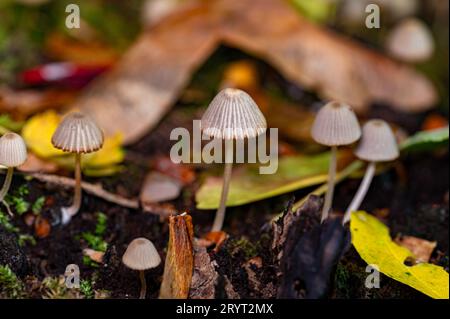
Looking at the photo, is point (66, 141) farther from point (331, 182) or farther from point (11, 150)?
point (331, 182)

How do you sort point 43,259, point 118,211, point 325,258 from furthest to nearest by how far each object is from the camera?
point 118,211, point 43,259, point 325,258

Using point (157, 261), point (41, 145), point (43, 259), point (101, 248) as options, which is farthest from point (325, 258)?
point (41, 145)

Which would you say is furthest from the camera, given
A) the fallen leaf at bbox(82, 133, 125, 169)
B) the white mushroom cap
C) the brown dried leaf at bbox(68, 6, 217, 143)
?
the white mushroom cap

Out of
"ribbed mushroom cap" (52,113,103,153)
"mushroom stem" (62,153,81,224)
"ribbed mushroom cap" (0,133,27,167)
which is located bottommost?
"mushroom stem" (62,153,81,224)

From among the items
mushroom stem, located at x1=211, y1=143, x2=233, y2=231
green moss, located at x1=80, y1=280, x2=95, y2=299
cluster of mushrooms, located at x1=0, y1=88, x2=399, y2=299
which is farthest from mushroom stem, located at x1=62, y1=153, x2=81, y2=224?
mushroom stem, located at x1=211, y1=143, x2=233, y2=231

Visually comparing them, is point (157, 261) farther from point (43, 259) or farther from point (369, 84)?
point (369, 84)

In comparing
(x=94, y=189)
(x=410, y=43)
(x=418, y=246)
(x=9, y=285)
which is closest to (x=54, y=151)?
(x=94, y=189)

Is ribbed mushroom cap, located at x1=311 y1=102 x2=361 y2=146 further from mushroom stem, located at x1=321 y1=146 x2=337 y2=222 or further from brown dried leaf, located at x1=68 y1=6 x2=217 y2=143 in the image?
brown dried leaf, located at x1=68 y1=6 x2=217 y2=143
